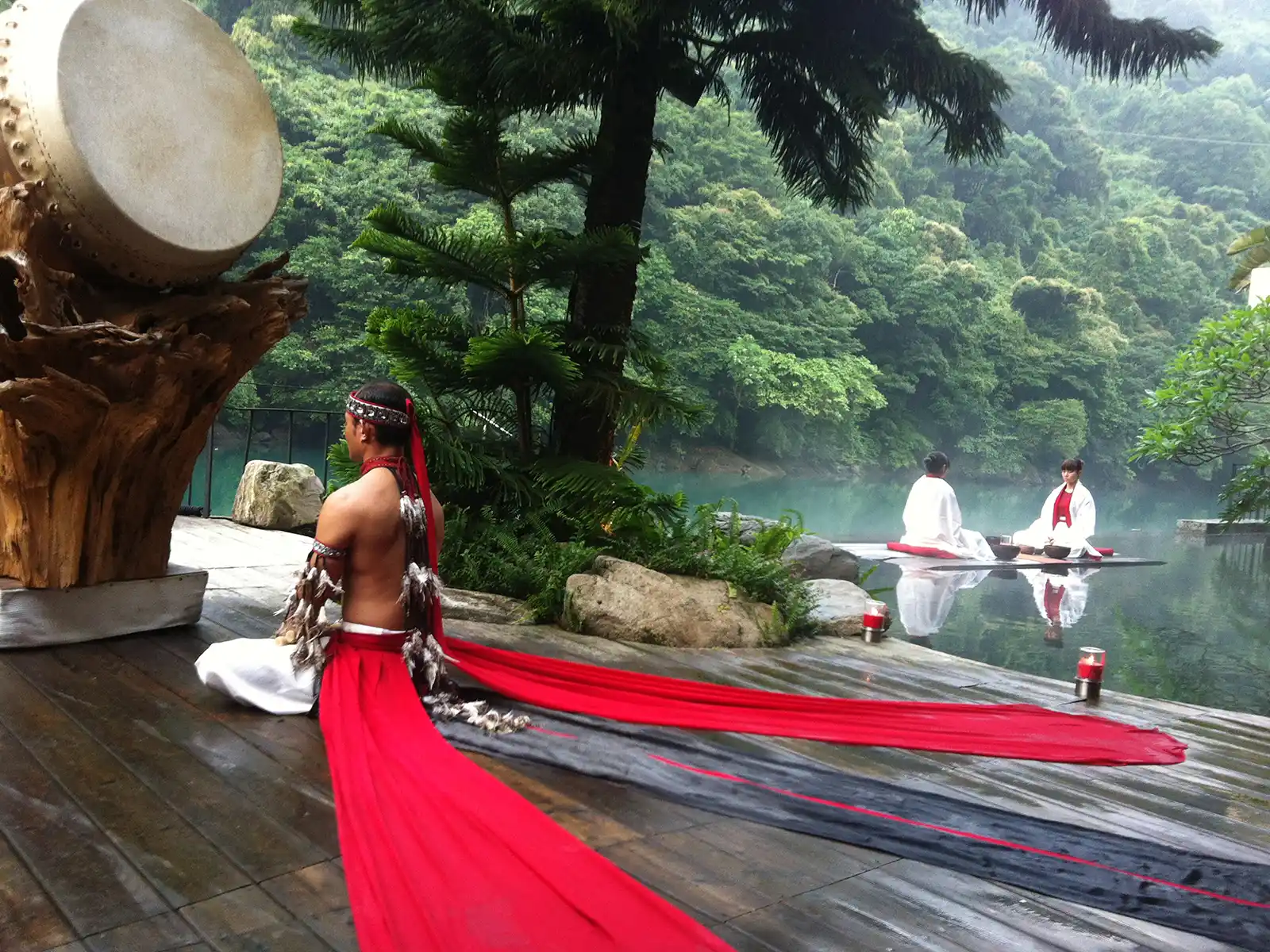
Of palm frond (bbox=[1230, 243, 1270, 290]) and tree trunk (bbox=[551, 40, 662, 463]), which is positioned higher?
palm frond (bbox=[1230, 243, 1270, 290])

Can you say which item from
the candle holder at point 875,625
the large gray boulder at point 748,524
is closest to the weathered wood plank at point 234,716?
the candle holder at point 875,625

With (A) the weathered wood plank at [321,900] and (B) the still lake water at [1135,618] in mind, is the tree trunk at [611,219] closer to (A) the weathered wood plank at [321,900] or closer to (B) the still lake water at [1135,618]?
(B) the still lake water at [1135,618]

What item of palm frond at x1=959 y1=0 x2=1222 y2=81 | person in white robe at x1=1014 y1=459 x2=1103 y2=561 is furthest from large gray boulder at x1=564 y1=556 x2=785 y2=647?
person in white robe at x1=1014 y1=459 x2=1103 y2=561

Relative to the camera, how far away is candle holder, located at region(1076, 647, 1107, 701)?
4.46 meters

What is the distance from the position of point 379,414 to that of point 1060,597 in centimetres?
772

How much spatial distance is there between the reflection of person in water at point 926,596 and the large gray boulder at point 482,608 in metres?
3.03

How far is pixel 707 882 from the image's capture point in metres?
2.30

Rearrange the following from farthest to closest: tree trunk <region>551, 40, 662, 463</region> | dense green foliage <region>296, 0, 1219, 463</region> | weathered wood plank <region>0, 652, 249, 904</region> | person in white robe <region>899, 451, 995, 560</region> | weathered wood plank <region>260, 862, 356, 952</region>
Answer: person in white robe <region>899, 451, 995, 560</region>, tree trunk <region>551, 40, 662, 463</region>, dense green foliage <region>296, 0, 1219, 463</region>, weathered wood plank <region>0, 652, 249, 904</region>, weathered wood plank <region>260, 862, 356, 952</region>

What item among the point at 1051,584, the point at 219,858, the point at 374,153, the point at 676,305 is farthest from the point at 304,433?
the point at 219,858

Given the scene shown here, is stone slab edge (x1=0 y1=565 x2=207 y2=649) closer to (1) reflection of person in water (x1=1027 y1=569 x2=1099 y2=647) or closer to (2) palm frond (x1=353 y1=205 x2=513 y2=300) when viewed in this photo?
(2) palm frond (x1=353 y1=205 x2=513 y2=300)

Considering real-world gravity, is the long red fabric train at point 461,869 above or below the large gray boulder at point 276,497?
below

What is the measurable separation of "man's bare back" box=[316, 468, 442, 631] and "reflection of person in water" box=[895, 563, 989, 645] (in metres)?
4.40

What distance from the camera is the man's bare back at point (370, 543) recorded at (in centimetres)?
327

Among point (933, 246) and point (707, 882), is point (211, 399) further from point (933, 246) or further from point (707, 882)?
point (933, 246)
